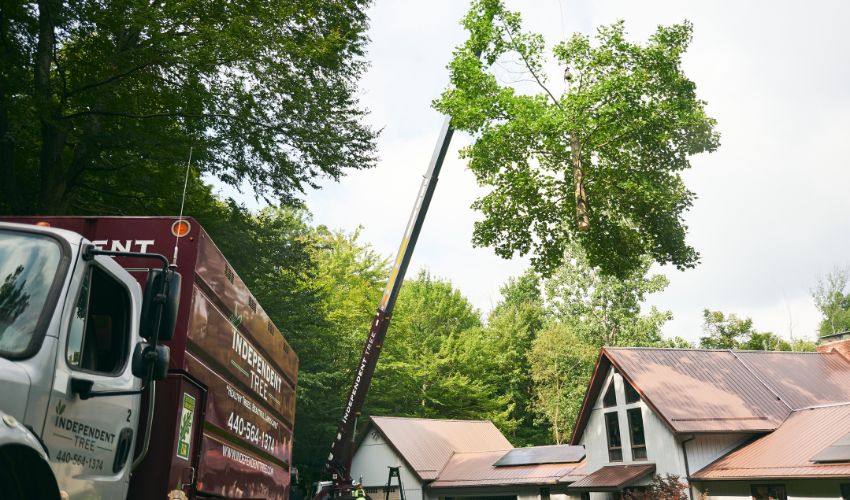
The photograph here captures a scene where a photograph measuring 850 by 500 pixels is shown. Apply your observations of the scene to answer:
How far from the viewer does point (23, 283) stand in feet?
13.0

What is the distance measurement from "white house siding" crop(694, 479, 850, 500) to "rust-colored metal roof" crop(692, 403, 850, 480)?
540mm

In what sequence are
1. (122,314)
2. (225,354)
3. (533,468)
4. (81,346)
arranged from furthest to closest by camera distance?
(533,468)
(225,354)
(122,314)
(81,346)

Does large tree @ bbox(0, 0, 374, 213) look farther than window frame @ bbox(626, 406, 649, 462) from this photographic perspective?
No

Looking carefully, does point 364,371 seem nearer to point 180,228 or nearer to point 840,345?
point 180,228

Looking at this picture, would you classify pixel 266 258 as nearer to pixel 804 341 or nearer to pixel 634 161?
pixel 634 161

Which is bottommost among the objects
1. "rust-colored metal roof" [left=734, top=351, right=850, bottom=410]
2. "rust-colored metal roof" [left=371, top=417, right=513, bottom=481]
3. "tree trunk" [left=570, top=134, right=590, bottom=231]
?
"rust-colored metal roof" [left=371, top=417, right=513, bottom=481]

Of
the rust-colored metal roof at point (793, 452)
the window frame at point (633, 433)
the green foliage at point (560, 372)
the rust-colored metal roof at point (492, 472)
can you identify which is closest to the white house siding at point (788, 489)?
the rust-colored metal roof at point (793, 452)

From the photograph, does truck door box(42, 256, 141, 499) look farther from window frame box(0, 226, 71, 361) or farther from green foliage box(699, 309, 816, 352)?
green foliage box(699, 309, 816, 352)

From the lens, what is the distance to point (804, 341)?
6300 centimetres

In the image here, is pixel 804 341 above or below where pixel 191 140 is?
above

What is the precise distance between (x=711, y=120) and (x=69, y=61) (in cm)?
2102

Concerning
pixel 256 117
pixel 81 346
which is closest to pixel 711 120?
pixel 256 117

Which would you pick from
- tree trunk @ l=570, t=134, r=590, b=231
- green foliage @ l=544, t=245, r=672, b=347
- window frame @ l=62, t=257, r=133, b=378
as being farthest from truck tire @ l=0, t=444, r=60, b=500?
green foliage @ l=544, t=245, r=672, b=347

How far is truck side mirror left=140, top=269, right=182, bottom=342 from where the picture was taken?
4285 mm
